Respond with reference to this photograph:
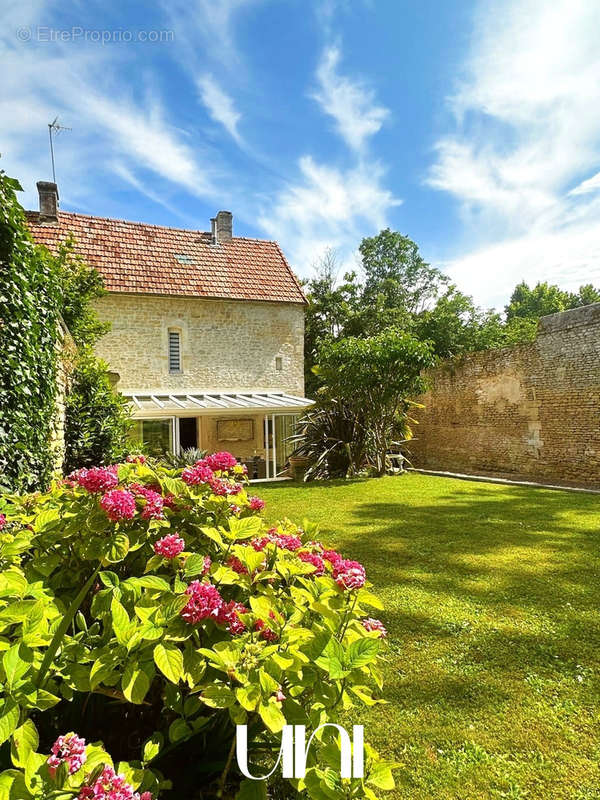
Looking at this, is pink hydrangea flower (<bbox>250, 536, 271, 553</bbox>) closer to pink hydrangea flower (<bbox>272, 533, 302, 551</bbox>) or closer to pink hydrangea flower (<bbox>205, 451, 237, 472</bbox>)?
pink hydrangea flower (<bbox>272, 533, 302, 551</bbox>)

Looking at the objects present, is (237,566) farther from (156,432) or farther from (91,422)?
(156,432)

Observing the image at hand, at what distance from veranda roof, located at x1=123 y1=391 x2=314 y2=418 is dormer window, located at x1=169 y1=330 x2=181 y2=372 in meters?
1.27

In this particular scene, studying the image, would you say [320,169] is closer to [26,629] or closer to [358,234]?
[26,629]

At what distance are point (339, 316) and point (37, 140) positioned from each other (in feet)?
63.9

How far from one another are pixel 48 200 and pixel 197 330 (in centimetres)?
767

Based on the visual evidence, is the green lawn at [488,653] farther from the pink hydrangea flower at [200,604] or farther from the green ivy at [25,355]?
the green ivy at [25,355]

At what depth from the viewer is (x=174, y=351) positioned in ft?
61.4

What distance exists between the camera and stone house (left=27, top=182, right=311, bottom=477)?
683 inches

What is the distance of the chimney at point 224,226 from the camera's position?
21.7 m

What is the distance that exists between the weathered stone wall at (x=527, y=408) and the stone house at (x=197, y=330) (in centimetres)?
603

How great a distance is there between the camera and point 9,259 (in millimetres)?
4105

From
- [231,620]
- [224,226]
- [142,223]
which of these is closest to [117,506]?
[231,620]

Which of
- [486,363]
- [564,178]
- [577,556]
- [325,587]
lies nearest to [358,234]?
[564,178]

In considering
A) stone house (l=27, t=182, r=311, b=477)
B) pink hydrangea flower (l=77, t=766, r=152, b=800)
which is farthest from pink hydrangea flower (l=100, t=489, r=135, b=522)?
stone house (l=27, t=182, r=311, b=477)
